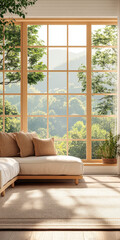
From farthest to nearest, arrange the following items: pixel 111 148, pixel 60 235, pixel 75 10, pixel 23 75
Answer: pixel 23 75
pixel 75 10
pixel 111 148
pixel 60 235

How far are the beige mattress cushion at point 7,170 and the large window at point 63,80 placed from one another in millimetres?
1719

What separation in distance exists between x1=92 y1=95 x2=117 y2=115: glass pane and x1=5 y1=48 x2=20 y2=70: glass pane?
1933mm

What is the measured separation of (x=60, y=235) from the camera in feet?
8.64

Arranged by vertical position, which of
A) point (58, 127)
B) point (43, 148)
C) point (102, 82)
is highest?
point (102, 82)

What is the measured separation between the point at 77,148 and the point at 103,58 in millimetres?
2160

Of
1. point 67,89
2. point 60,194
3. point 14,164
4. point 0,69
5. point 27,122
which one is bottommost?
point 60,194

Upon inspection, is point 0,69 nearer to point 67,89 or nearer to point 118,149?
point 67,89

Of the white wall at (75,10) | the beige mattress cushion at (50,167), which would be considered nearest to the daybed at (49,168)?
the beige mattress cushion at (50,167)

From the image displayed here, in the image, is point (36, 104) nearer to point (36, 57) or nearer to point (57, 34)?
point (36, 57)

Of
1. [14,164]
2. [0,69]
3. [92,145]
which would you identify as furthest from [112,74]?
[14,164]

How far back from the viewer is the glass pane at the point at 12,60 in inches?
252

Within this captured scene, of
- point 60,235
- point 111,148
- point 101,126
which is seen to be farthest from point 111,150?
point 60,235

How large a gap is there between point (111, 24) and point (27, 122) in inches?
117

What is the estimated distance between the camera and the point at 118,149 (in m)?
6.09
